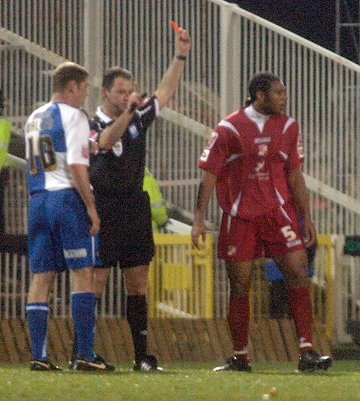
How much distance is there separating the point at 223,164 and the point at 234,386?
2095mm

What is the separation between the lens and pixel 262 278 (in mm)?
13922

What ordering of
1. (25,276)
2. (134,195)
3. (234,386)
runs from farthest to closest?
(25,276), (134,195), (234,386)

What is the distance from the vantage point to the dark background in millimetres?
21500

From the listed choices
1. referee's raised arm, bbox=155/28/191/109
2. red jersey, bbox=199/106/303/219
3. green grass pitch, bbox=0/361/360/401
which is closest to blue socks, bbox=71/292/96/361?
green grass pitch, bbox=0/361/360/401

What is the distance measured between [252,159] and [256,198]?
0.76 ft

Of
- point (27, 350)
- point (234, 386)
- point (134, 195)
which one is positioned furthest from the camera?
point (27, 350)

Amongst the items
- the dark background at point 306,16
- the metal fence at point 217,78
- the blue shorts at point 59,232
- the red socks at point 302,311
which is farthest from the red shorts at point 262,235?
the dark background at point 306,16

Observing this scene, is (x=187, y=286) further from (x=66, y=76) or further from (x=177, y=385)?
(x=177, y=385)

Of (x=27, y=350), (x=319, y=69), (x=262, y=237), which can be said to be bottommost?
(x=27, y=350)

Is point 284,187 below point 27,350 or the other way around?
the other way around

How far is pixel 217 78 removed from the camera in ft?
47.6

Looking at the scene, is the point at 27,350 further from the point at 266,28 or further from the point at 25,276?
the point at 266,28

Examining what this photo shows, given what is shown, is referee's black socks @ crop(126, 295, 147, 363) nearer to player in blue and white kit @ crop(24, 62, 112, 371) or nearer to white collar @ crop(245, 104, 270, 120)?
player in blue and white kit @ crop(24, 62, 112, 371)

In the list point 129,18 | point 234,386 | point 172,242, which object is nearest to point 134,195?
point 234,386
